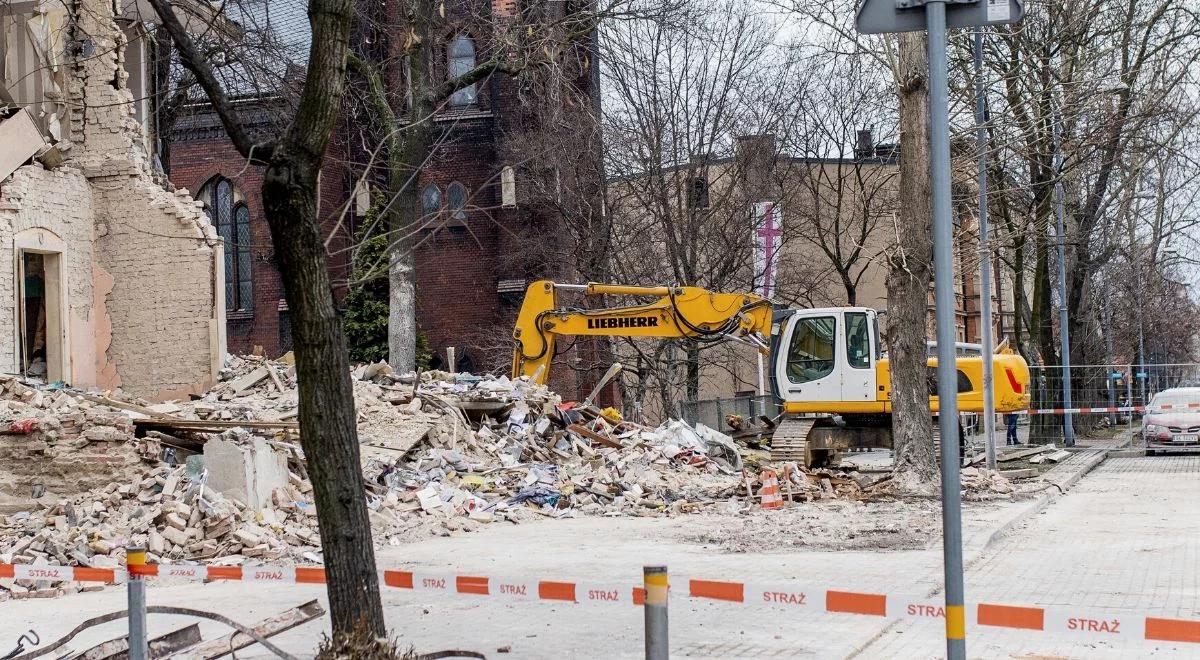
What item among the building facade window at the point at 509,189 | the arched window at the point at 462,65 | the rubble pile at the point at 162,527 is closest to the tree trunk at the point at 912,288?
the rubble pile at the point at 162,527

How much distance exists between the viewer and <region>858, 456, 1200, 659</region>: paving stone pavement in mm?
7723

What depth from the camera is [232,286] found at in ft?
137

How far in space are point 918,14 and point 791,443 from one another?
17.2 m

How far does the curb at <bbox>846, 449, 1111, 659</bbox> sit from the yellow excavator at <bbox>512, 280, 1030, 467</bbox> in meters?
2.48

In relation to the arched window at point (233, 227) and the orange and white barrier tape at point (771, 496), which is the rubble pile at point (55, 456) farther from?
the arched window at point (233, 227)

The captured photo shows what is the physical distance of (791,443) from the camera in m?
22.0

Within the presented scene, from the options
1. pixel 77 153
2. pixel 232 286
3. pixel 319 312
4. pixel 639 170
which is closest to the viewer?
pixel 319 312

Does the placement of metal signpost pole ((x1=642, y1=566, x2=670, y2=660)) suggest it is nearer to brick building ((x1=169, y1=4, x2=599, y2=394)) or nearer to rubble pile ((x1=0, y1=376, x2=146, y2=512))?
rubble pile ((x1=0, y1=376, x2=146, y2=512))

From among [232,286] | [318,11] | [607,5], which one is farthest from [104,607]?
[232,286]

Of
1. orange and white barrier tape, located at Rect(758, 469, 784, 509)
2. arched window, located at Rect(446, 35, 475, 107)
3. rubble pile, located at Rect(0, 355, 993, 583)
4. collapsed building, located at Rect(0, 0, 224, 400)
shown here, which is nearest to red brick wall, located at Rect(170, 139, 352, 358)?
arched window, located at Rect(446, 35, 475, 107)

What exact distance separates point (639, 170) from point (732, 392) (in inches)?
657

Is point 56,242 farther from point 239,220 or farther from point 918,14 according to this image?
point 239,220

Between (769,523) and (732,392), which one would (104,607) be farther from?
(732,392)

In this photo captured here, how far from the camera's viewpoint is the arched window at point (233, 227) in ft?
133
